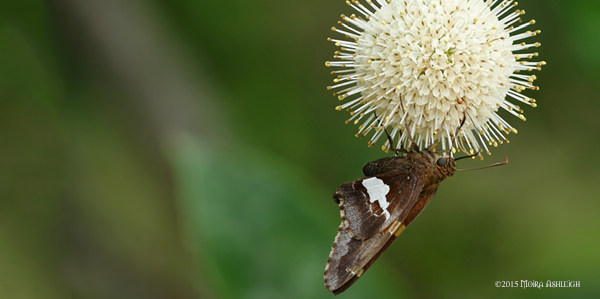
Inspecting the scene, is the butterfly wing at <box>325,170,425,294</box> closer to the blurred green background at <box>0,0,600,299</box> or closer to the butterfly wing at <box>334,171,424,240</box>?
the butterfly wing at <box>334,171,424,240</box>

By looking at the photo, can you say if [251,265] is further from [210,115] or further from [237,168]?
[210,115]

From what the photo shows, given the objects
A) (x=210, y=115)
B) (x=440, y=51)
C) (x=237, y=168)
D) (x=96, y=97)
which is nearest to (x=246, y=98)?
(x=210, y=115)

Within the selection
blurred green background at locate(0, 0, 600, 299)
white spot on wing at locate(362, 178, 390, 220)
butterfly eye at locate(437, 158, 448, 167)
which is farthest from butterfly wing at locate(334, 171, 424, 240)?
blurred green background at locate(0, 0, 600, 299)

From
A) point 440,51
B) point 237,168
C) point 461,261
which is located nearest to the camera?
point 440,51

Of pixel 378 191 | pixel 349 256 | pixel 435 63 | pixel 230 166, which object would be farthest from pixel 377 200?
pixel 230 166

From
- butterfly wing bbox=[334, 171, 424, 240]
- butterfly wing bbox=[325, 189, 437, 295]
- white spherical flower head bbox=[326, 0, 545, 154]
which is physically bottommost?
butterfly wing bbox=[325, 189, 437, 295]

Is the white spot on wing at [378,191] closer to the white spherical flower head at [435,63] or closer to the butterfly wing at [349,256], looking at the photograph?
the butterfly wing at [349,256]
